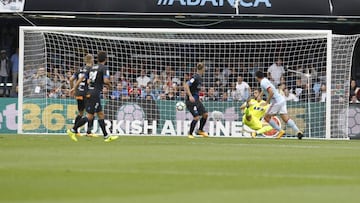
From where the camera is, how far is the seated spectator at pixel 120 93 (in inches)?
1230

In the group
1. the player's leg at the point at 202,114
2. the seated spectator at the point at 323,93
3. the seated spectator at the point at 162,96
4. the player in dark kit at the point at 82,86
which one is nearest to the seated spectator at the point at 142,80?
the seated spectator at the point at 162,96

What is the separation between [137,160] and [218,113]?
15278 millimetres

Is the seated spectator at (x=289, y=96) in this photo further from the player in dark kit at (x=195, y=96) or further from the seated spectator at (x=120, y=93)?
the seated spectator at (x=120, y=93)

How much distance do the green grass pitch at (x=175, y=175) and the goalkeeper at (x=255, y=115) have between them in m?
9.44

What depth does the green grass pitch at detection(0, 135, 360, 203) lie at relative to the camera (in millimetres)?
10344

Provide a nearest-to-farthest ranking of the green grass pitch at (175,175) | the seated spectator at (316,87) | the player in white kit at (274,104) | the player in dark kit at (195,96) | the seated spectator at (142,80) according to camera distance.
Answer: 1. the green grass pitch at (175,175)
2. the player in dark kit at (195,96)
3. the player in white kit at (274,104)
4. the seated spectator at (316,87)
5. the seated spectator at (142,80)

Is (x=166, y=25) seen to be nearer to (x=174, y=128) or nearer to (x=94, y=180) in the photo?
(x=174, y=128)

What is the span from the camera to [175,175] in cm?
1303

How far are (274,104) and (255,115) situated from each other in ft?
3.63

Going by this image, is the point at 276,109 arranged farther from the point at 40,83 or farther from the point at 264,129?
the point at 40,83

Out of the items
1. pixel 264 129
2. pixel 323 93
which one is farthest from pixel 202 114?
pixel 323 93

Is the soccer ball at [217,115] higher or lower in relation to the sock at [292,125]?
higher

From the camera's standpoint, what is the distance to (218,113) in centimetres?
3109

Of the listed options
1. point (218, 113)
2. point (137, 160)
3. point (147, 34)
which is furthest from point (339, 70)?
point (137, 160)
